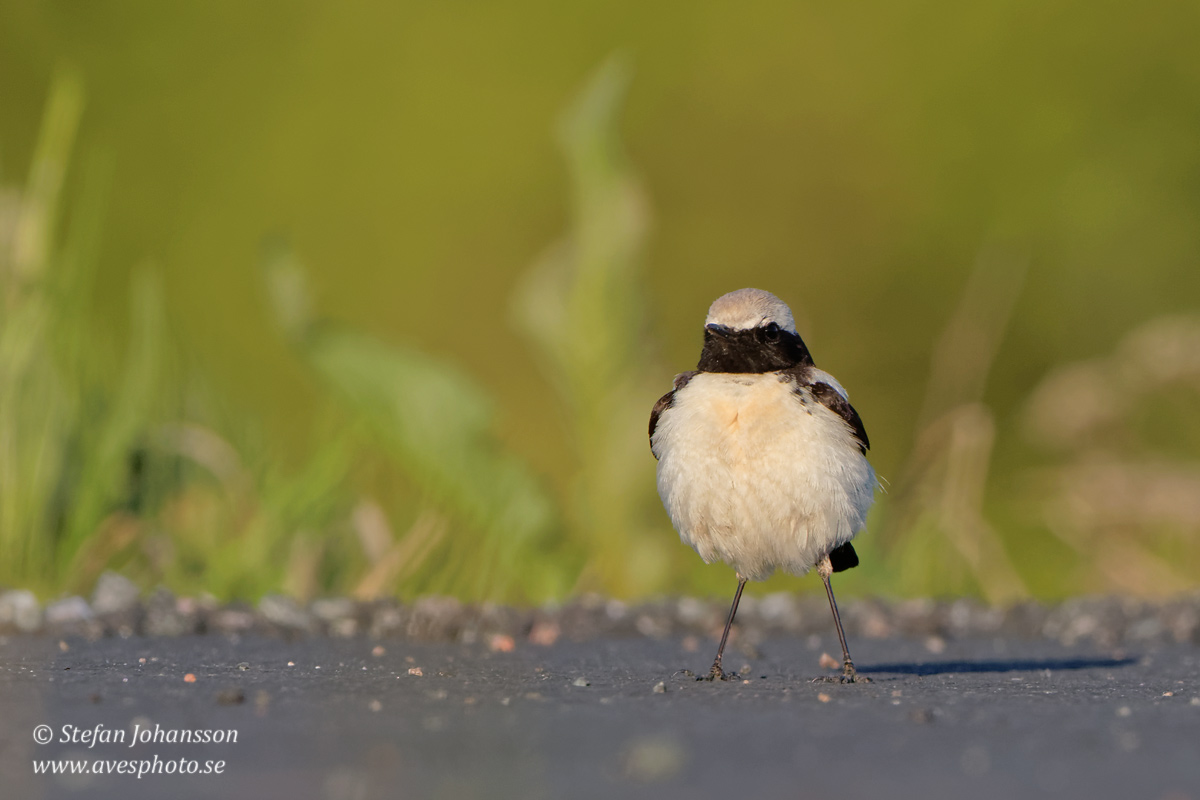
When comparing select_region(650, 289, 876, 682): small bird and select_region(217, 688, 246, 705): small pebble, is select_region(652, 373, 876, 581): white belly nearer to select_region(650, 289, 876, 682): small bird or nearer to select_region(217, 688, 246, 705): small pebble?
select_region(650, 289, 876, 682): small bird

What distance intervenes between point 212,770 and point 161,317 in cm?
422

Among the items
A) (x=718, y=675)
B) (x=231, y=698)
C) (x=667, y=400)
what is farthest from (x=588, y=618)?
(x=231, y=698)

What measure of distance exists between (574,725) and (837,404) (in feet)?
5.43

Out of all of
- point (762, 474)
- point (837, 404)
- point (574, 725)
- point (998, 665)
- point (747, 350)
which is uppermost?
point (747, 350)

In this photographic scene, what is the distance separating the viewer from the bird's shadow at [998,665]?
438cm

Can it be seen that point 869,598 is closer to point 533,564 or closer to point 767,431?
point 533,564

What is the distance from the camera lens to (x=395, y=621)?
196 inches

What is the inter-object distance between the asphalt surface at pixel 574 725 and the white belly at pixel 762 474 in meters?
0.42

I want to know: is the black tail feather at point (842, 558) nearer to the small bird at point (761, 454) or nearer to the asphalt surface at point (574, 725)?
the small bird at point (761, 454)

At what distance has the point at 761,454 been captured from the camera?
404 cm

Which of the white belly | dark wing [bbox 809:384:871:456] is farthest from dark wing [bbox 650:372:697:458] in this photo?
dark wing [bbox 809:384:871:456]

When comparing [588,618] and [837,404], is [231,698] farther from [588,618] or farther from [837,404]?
[588,618]

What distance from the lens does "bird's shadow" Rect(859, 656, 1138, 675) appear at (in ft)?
14.4

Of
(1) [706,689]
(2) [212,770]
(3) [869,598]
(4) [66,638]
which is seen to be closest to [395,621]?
(4) [66,638]
